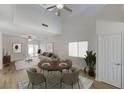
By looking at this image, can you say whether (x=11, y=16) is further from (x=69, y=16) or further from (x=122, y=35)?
(x=122, y=35)

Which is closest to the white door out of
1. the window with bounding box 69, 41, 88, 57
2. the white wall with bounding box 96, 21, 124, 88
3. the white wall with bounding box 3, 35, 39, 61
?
the white wall with bounding box 96, 21, 124, 88

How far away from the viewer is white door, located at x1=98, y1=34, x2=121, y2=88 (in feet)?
12.3

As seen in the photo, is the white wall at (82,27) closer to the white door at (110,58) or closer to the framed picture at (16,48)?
the white door at (110,58)

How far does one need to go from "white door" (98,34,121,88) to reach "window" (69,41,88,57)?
1813mm

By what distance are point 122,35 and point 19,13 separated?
159 inches

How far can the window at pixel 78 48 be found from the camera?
20.3ft

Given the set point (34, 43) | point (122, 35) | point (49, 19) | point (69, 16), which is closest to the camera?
point (122, 35)

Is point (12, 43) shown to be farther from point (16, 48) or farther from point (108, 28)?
point (108, 28)

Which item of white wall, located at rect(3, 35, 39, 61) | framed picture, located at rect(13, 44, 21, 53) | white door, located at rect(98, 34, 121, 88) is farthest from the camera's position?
framed picture, located at rect(13, 44, 21, 53)

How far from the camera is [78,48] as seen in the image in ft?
21.8

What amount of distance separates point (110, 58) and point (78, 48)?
9.05 feet

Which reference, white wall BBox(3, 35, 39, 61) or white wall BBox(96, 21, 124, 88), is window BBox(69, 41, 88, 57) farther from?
white wall BBox(3, 35, 39, 61)
